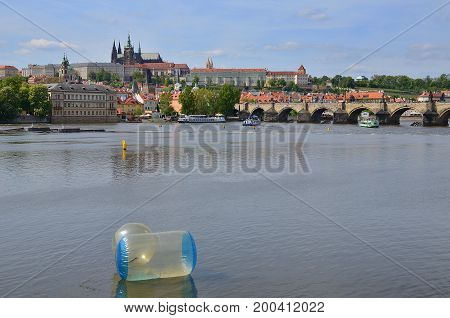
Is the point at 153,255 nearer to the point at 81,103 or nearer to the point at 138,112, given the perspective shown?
the point at 81,103

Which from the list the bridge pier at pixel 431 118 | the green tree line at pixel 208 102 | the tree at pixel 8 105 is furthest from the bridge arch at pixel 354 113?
the tree at pixel 8 105

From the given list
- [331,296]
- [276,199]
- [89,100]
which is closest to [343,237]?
[331,296]

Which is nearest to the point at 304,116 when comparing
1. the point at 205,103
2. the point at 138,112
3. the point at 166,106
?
the point at 205,103

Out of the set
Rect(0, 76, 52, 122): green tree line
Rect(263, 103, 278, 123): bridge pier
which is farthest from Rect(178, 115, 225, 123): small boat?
Rect(0, 76, 52, 122): green tree line

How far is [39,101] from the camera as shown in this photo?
81500 mm

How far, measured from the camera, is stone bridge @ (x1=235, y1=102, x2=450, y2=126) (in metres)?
80.2

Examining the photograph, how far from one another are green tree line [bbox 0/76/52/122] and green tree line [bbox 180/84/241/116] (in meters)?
23.5

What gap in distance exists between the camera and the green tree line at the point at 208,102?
103 meters

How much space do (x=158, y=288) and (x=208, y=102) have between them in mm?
96617

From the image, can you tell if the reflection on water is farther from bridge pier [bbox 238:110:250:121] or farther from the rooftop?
bridge pier [bbox 238:110:250:121]

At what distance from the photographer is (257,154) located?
33375mm

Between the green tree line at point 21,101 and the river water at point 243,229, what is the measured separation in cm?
5204

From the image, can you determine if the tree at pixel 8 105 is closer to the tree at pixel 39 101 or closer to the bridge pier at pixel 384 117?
the tree at pixel 39 101

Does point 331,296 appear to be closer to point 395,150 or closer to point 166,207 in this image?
point 166,207
